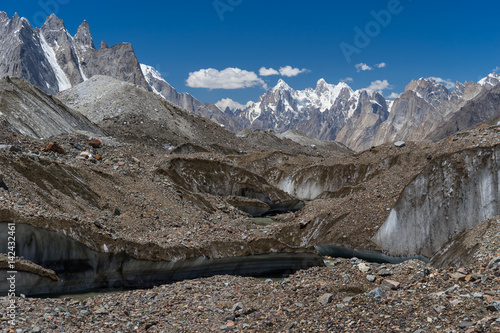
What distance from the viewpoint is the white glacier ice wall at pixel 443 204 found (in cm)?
2133

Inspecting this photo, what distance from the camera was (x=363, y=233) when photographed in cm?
2409

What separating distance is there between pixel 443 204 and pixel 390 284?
9.78 meters

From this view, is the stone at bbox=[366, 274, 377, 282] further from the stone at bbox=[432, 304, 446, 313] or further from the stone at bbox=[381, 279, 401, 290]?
the stone at bbox=[432, 304, 446, 313]

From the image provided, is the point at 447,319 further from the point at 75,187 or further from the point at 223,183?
the point at 223,183

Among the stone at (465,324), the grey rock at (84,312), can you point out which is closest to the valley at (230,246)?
the stone at (465,324)

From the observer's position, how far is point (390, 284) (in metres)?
14.1

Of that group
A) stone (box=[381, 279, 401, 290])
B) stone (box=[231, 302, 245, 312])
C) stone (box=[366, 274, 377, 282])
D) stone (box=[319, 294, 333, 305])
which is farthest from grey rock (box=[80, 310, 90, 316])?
stone (box=[366, 274, 377, 282])

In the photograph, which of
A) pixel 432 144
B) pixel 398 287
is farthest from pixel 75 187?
pixel 432 144

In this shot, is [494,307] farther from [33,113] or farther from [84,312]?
[33,113]

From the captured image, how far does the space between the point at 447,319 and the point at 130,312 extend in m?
9.01

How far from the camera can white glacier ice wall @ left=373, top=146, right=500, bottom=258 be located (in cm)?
2133

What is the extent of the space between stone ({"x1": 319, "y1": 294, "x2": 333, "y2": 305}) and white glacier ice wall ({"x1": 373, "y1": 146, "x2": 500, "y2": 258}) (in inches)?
391

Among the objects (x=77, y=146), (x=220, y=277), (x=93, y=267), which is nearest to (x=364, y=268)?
(x=220, y=277)

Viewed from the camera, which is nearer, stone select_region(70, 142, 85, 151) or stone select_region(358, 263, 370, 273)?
stone select_region(358, 263, 370, 273)
